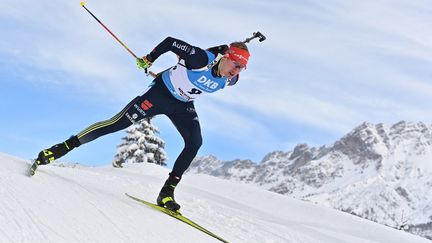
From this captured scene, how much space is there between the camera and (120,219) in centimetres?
539

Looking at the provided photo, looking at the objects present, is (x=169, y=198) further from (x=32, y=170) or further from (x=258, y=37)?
(x=258, y=37)

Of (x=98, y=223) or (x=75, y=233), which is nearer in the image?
(x=75, y=233)

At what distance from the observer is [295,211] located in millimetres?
11648

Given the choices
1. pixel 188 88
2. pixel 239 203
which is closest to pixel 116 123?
pixel 188 88

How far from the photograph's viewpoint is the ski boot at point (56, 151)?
6.23 m

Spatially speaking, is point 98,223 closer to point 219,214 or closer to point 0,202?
point 0,202

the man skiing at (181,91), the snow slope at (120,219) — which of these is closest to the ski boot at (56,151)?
the man skiing at (181,91)

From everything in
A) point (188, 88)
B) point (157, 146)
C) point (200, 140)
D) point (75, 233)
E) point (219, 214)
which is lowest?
point (75, 233)

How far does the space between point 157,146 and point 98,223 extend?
99.1 ft

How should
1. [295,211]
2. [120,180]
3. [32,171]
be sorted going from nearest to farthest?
[32,171]
[120,180]
[295,211]

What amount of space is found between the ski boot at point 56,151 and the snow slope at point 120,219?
0.16 metres

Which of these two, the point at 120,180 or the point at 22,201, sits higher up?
the point at 120,180

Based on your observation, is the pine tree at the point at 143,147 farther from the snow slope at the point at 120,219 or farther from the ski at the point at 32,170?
the ski at the point at 32,170

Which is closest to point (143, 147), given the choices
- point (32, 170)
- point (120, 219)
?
point (32, 170)
